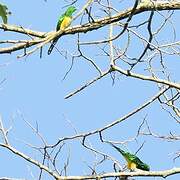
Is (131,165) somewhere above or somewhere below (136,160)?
below

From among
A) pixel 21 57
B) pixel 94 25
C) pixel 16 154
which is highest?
pixel 94 25

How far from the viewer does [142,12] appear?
3133mm

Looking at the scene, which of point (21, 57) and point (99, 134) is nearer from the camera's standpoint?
point (21, 57)

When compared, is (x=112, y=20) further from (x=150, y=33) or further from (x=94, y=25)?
(x=150, y=33)

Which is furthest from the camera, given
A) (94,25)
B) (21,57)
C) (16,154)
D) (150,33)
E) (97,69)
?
(97,69)

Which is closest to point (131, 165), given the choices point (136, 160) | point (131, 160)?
point (131, 160)

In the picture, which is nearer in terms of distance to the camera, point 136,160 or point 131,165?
point 131,165

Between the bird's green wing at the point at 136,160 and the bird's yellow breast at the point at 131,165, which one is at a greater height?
the bird's green wing at the point at 136,160

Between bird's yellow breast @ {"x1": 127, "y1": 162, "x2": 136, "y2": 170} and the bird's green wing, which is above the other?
the bird's green wing

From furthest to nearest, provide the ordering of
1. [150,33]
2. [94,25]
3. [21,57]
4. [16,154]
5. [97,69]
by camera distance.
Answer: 1. [97,69]
2. [16,154]
3. [94,25]
4. [150,33]
5. [21,57]

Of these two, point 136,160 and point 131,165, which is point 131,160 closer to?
point 131,165

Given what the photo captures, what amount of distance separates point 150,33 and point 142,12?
561 mm

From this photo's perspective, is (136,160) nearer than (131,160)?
No

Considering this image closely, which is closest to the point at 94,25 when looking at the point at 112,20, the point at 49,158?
the point at 112,20
